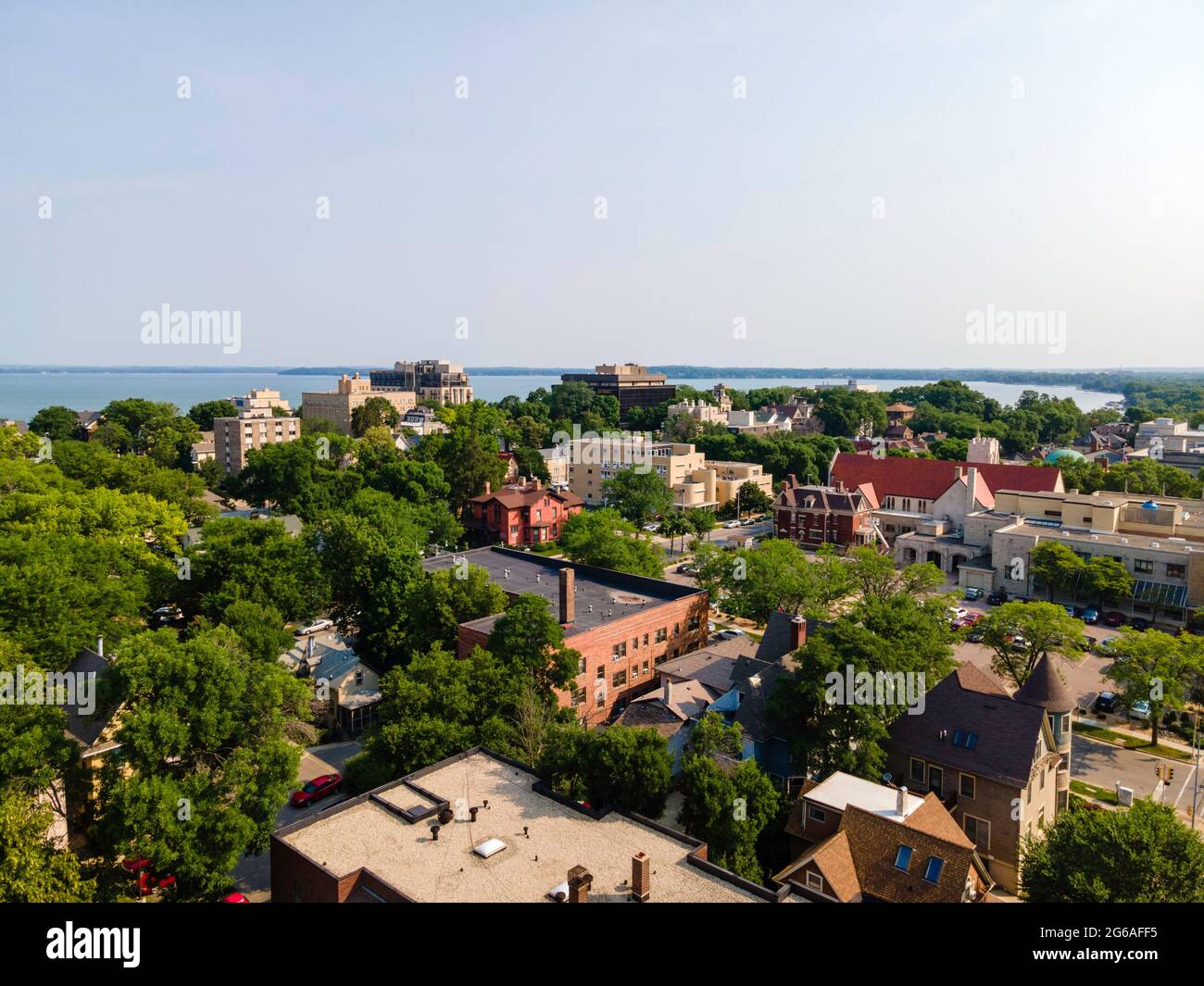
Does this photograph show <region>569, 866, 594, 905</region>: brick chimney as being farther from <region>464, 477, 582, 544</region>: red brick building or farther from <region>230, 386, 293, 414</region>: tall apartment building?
<region>230, 386, 293, 414</region>: tall apartment building

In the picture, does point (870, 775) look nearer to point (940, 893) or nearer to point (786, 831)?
point (786, 831)

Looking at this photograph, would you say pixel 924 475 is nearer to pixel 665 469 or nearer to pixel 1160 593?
pixel 665 469

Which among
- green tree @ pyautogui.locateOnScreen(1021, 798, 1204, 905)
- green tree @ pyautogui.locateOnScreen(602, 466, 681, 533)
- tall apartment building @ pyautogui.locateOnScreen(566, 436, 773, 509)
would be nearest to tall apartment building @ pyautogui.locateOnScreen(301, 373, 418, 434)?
tall apartment building @ pyautogui.locateOnScreen(566, 436, 773, 509)

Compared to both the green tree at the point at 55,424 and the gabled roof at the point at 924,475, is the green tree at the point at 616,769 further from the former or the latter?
the green tree at the point at 55,424

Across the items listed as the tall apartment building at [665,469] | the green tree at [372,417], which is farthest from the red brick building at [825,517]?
the green tree at [372,417]

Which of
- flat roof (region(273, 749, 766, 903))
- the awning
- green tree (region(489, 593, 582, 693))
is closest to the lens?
flat roof (region(273, 749, 766, 903))

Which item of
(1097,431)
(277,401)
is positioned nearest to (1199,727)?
(1097,431)
